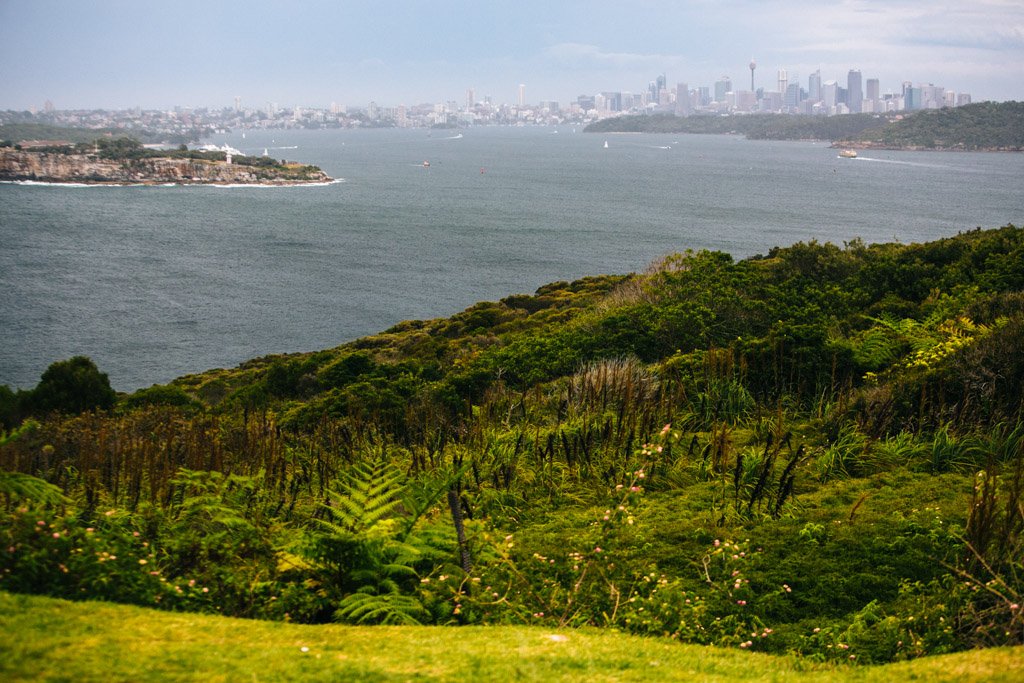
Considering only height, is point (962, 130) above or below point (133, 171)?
above

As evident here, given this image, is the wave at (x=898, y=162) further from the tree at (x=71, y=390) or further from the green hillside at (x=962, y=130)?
the tree at (x=71, y=390)

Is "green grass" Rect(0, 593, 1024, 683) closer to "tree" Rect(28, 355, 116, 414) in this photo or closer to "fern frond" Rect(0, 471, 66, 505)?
"fern frond" Rect(0, 471, 66, 505)

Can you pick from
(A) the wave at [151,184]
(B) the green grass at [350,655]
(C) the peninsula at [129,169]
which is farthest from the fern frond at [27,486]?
(C) the peninsula at [129,169]

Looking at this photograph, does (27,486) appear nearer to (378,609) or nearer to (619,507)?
(378,609)

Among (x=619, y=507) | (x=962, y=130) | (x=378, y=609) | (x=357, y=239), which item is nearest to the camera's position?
(x=378, y=609)

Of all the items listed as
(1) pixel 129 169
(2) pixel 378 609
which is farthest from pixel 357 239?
(2) pixel 378 609

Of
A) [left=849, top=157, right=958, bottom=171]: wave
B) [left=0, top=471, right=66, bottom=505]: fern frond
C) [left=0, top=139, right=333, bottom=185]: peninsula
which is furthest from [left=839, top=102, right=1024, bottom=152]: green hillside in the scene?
[left=0, top=471, right=66, bottom=505]: fern frond
